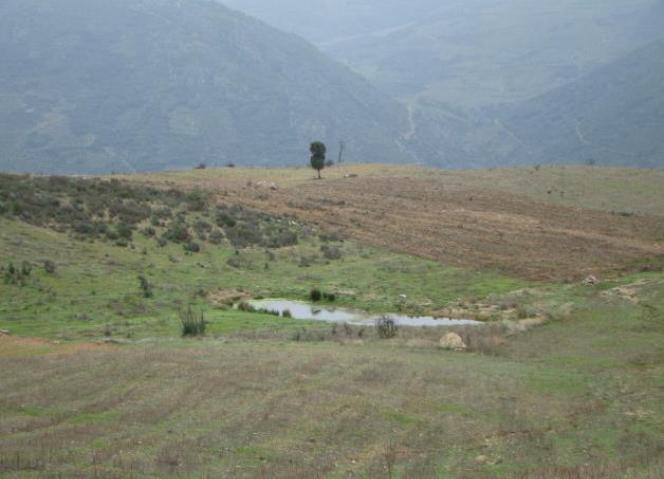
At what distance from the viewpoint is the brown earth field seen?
4691 centimetres

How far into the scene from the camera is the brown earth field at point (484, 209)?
46906mm

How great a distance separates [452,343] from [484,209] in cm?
4214

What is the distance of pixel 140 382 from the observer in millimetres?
18250

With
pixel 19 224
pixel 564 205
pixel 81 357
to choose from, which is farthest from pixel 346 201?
pixel 81 357

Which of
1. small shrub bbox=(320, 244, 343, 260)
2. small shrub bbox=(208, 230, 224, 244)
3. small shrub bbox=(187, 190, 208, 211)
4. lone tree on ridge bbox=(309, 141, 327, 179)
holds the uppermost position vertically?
lone tree on ridge bbox=(309, 141, 327, 179)

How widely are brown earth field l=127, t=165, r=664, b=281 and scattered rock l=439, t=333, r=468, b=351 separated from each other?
1666 centimetres

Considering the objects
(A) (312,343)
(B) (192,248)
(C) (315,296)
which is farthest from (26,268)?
(A) (312,343)

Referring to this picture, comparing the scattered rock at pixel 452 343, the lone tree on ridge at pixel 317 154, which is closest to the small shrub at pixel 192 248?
the scattered rock at pixel 452 343

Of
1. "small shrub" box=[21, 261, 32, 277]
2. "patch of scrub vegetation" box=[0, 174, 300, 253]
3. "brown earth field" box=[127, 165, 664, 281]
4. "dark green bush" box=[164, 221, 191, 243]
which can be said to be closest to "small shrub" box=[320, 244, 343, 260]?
"patch of scrub vegetation" box=[0, 174, 300, 253]

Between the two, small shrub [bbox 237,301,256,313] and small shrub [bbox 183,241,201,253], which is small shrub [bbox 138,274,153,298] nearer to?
small shrub [bbox 237,301,256,313]

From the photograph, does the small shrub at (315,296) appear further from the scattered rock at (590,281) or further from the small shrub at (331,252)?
the scattered rock at (590,281)

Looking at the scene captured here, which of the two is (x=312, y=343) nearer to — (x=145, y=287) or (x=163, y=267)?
(x=145, y=287)

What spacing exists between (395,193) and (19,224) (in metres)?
39.8

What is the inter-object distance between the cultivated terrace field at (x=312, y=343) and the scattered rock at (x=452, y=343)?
213mm
